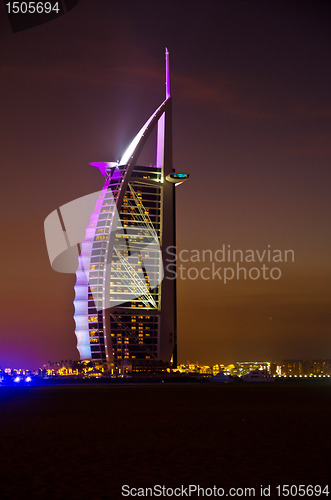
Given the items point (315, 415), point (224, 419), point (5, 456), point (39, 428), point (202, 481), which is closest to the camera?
point (202, 481)

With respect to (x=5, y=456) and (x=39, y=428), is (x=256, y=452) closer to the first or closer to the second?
(x=5, y=456)

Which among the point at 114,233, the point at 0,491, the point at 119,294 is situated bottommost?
the point at 0,491

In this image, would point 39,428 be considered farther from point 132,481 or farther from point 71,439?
point 132,481

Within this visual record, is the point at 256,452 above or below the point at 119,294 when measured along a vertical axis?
below

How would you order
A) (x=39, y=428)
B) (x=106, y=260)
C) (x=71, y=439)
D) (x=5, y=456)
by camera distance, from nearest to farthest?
(x=5, y=456) < (x=71, y=439) < (x=39, y=428) < (x=106, y=260)

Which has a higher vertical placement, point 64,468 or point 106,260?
point 106,260

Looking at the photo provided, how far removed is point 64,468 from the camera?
17172 mm

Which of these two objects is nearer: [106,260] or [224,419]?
[224,419]

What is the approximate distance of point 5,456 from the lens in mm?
→ 19516

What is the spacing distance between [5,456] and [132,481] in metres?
5.65

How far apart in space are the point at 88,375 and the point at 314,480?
183643 mm

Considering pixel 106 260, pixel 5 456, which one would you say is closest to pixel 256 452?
pixel 5 456

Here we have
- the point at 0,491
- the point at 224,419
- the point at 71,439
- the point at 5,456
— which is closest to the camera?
the point at 0,491

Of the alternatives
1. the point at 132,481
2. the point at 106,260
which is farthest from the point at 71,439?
the point at 106,260
